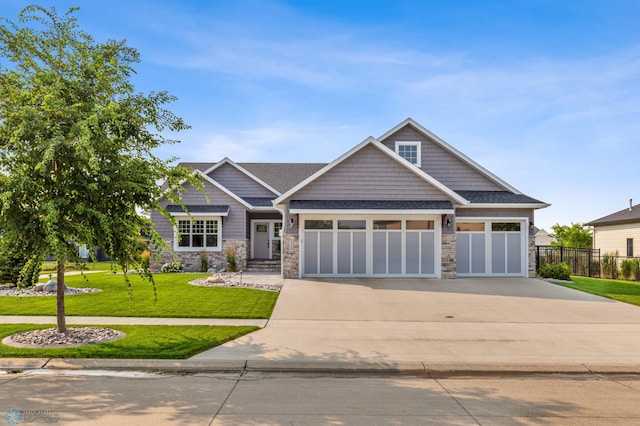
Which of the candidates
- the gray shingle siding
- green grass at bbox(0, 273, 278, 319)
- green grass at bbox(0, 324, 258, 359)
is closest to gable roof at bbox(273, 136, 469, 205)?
the gray shingle siding

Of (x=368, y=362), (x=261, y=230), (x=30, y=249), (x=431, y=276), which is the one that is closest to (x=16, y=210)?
(x=30, y=249)

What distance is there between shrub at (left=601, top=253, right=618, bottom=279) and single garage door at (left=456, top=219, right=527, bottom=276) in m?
9.79

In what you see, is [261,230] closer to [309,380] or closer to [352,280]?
[352,280]

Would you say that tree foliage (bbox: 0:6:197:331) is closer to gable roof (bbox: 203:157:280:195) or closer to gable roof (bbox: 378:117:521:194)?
gable roof (bbox: 378:117:521:194)

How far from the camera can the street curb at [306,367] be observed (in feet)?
24.7

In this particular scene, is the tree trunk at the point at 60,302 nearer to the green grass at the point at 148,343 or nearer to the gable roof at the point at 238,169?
the green grass at the point at 148,343

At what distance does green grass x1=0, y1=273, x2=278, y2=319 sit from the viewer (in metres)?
11.9

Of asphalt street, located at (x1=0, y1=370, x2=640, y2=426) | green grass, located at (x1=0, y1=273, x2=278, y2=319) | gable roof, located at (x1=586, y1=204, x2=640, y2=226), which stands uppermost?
gable roof, located at (x1=586, y1=204, x2=640, y2=226)

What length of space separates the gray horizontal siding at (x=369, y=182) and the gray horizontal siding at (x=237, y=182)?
27.2ft

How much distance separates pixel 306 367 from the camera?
761 centimetres

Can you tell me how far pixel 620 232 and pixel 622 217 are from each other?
1022mm

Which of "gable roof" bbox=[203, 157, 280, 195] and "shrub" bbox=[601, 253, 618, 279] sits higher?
"gable roof" bbox=[203, 157, 280, 195]

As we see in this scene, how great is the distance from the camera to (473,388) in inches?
268

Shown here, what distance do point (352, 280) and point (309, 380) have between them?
1255 centimetres
